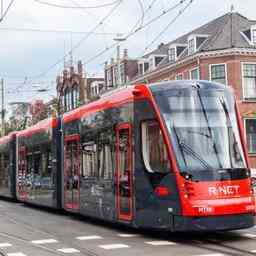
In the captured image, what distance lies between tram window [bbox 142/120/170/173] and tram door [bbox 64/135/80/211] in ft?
15.4

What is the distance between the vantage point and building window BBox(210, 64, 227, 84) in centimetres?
4431

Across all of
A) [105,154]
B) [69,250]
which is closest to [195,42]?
[105,154]

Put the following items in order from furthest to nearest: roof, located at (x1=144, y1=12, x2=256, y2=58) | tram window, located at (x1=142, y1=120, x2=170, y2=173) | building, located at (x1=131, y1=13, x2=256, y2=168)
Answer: roof, located at (x1=144, y1=12, x2=256, y2=58) → building, located at (x1=131, y1=13, x2=256, y2=168) → tram window, located at (x1=142, y1=120, x2=170, y2=173)

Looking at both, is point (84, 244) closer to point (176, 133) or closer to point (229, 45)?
point (176, 133)

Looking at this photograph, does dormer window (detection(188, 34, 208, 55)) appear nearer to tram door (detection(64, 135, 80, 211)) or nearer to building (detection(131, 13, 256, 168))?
building (detection(131, 13, 256, 168))

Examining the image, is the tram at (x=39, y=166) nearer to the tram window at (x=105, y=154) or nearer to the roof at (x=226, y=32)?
the tram window at (x=105, y=154)

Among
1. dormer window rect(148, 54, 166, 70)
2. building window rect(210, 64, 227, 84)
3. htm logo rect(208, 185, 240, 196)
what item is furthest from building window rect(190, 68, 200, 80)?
htm logo rect(208, 185, 240, 196)

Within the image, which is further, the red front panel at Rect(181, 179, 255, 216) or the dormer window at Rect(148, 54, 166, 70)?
the dormer window at Rect(148, 54, 166, 70)

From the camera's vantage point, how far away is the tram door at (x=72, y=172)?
17969mm

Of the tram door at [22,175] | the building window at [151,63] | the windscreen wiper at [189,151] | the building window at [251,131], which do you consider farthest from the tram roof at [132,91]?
the building window at [151,63]

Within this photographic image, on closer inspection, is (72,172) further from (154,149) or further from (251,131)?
(251,131)

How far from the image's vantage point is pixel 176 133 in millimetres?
12945

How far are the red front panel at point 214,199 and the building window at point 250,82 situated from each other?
3237cm

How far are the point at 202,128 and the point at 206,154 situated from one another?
535 mm
